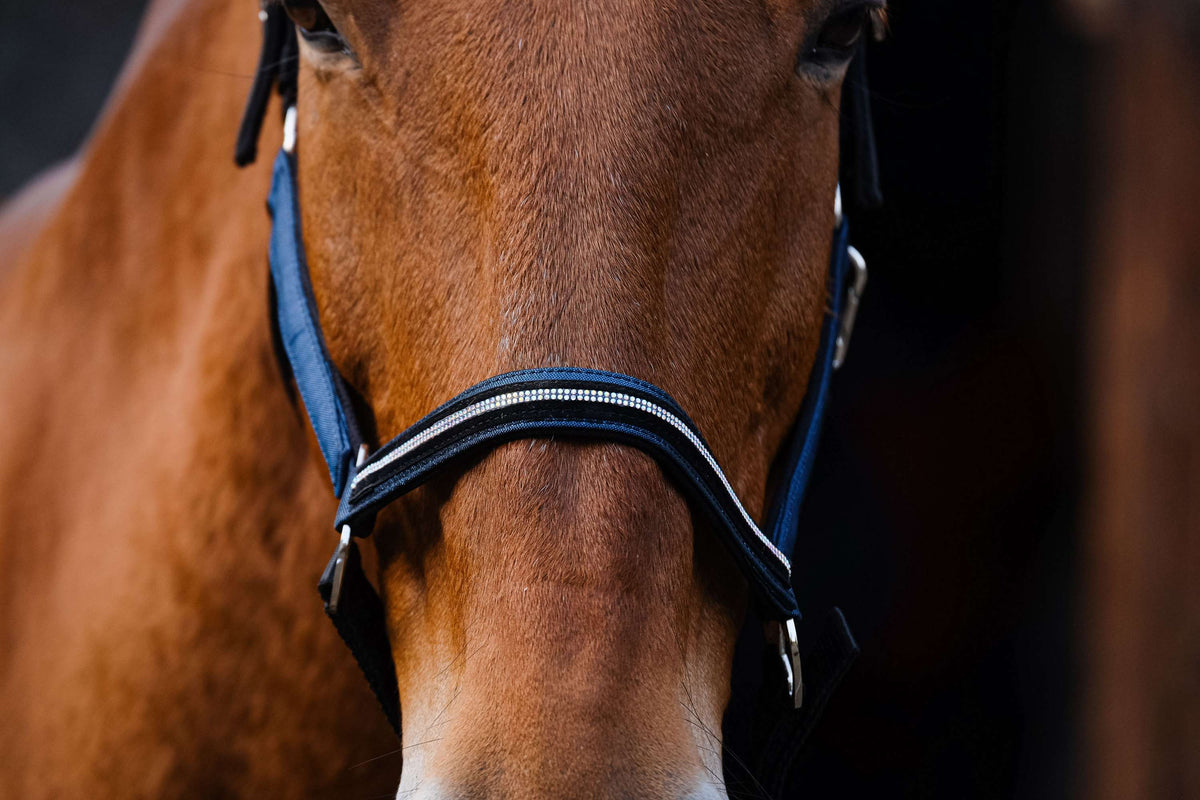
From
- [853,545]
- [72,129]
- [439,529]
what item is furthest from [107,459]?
[72,129]

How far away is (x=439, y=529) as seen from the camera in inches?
36.0

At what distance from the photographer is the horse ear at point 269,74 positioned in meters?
1.26

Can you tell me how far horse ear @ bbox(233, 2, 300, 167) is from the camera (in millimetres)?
1260

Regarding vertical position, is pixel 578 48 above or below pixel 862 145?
above

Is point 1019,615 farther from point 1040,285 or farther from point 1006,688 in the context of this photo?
point 1040,285

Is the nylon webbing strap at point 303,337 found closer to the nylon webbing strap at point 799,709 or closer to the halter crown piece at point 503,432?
the halter crown piece at point 503,432

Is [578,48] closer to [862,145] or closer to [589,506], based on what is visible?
[589,506]

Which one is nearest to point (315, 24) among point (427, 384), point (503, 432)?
point (427, 384)

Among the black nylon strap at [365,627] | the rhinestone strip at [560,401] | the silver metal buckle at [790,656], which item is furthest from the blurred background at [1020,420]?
the rhinestone strip at [560,401]

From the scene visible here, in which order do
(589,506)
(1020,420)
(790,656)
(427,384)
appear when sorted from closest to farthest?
(589,506), (427,384), (790,656), (1020,420)

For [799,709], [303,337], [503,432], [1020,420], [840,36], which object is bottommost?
[1020,420]

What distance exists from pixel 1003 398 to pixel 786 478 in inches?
54.0

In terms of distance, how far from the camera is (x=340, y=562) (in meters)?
1.03

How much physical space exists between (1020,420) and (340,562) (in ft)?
5.72
